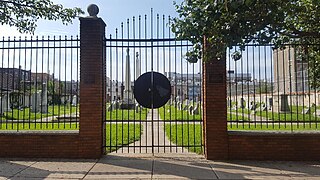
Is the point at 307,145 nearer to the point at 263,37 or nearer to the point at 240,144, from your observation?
the point at 240,144

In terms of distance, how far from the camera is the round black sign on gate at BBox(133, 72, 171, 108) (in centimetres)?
747

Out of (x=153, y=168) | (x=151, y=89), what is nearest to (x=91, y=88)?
(x=151, y=89)

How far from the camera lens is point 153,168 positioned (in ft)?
19.7

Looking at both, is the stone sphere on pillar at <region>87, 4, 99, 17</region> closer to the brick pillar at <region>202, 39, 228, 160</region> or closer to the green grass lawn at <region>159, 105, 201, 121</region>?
the brick pillar at <region>202, 39, 228, 160</region>

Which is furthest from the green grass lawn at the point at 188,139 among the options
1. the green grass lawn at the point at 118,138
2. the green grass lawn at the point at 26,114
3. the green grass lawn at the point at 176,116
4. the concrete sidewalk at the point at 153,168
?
the green grass lawn at the point at 26,114

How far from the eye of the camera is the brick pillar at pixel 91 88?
681cm

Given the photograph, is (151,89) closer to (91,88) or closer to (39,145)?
(91,88)

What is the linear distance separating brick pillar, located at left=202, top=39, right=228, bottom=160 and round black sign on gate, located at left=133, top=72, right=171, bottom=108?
119 centimetres

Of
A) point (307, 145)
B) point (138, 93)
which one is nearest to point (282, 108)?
point (307, 145)

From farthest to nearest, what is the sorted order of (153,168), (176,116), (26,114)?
(26,114) → (176,116) → (153,168)

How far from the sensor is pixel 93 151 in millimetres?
6809

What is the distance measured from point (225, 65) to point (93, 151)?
11.8ft

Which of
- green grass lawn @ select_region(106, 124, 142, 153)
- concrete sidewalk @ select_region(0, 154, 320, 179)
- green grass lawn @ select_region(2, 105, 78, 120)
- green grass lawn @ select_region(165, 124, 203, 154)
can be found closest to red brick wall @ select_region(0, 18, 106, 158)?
concrete sidewalk @ select_region(0, 154, 320, 179)

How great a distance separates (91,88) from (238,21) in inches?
147
